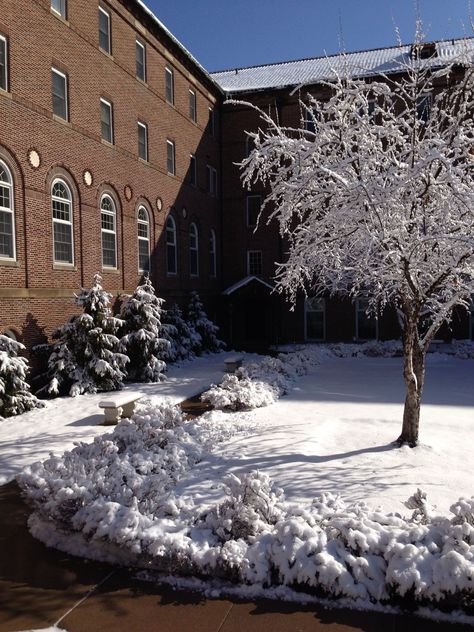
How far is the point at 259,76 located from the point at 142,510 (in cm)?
2959

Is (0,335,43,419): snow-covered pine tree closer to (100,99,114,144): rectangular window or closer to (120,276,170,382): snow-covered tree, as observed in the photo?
(120,276,170,382): snow-covered tree

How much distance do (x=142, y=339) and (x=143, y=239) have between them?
562cm

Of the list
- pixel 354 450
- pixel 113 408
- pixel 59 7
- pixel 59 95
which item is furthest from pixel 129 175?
pixel 354 450

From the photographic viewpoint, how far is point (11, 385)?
10.9 metres

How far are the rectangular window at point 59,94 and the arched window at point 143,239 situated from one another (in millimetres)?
5095

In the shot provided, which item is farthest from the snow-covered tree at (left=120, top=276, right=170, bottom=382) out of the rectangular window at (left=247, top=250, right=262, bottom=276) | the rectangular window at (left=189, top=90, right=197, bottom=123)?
the rectangular window at (left=247, top=250, right=262, bottom=276)

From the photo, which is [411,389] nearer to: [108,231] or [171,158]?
[108,231]

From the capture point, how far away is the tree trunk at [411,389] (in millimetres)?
7578

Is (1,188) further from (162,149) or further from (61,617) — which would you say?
(61,617)

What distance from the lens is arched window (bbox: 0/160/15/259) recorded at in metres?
12.4

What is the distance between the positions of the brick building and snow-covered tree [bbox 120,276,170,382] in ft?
4.36

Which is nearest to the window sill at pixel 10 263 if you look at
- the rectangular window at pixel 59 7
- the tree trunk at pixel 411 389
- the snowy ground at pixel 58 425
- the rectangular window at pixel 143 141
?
the snowy ground at pixel 58 425

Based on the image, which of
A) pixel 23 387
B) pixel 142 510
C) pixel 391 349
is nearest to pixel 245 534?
pixel 142 510

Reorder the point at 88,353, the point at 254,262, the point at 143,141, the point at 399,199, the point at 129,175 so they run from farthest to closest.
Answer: the point at 254,262
the point at 143,141
the point at 129,175
the point at 88,353
the point at 399,199
